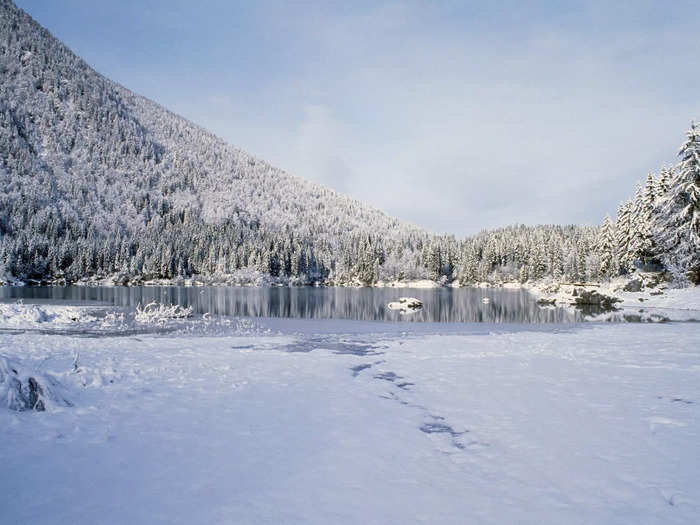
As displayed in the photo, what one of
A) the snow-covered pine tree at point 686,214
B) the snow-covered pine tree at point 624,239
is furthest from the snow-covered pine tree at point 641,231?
the snow-covered pine tree at point 686,214

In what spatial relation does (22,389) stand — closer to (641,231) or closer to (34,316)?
(34,316)

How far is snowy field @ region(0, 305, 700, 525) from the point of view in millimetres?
5605

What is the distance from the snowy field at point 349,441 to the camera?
561cm

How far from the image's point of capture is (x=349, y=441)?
810 centimetres

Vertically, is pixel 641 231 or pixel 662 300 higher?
pixel 641 231

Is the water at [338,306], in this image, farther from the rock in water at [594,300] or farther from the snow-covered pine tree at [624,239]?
the snow-covered pine tree at [624,239]

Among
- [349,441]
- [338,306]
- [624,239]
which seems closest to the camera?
[349,441]

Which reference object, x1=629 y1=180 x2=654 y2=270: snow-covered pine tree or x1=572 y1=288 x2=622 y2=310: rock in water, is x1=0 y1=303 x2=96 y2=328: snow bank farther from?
x1=629 y1=180 x2=654 y2=270: snow-covered pine tree

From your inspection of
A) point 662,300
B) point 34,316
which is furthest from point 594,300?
point 34,316

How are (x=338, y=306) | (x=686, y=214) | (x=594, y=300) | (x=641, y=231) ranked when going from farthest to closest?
(x=641, y=231) → (x=338, y=306) → (x=594, y=300) → (x=686, y=214)

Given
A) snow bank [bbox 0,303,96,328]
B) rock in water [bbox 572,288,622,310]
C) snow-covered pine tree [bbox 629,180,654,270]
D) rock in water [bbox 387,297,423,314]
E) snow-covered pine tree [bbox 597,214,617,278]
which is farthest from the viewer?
snow-covered pine tree [bbox 597,214,617,278]

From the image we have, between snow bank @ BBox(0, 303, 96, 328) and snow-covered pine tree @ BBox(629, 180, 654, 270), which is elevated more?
snow-covered pine tree @ BBox(629, 180, 654, 270)

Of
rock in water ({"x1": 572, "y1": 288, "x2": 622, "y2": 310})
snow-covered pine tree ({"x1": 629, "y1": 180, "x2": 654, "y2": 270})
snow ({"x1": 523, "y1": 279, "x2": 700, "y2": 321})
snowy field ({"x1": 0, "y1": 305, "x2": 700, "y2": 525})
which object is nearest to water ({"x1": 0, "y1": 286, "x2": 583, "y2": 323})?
rock in water ({"x1": 572, "y1": 288, "x2": 622, "y2": 310})

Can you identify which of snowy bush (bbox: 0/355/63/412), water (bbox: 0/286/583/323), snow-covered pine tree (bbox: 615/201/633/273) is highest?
snow-covered pine tree (bbox: 615/201/633/273)
